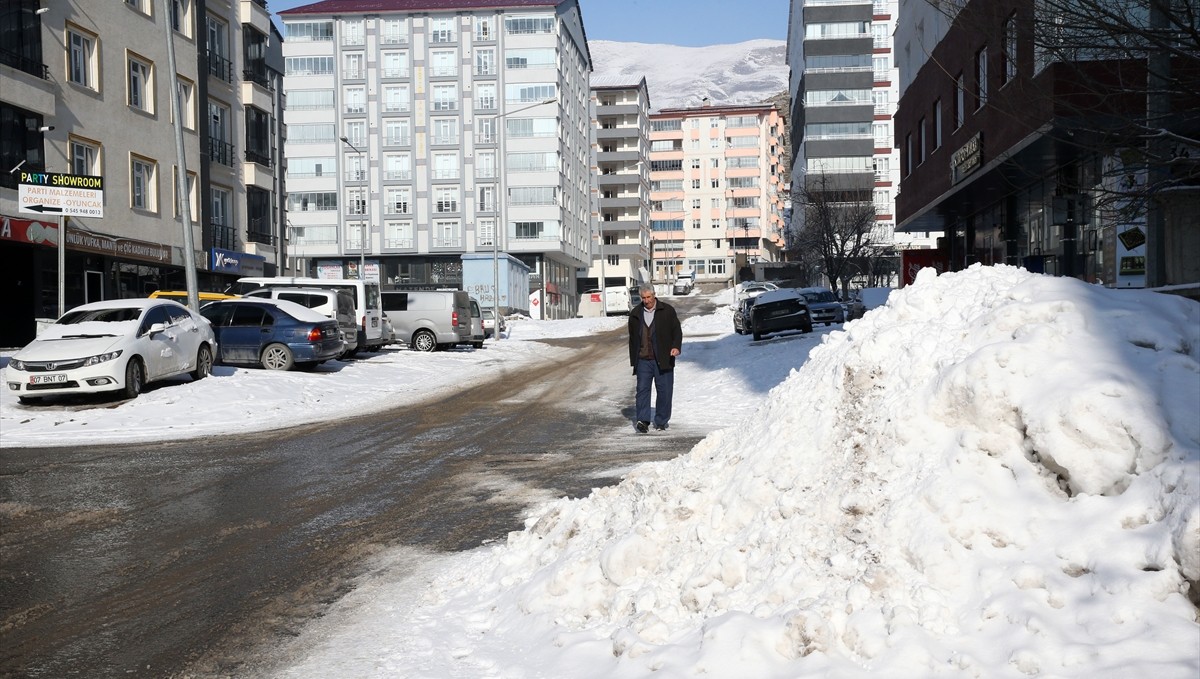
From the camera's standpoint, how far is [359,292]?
29.2 m

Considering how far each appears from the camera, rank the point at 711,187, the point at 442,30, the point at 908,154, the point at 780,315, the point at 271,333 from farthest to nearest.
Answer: the point at 711,187
the point at 442,30
the point at 908,154
the point at 780,315
the point at 271,333

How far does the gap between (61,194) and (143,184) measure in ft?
42.0

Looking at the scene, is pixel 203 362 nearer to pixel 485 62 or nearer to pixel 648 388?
pixel 648 388

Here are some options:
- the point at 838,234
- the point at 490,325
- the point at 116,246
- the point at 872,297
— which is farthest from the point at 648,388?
the point at 838,234

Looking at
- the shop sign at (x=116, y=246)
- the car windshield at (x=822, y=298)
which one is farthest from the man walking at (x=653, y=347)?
the car windshield at (x=822, y=298)

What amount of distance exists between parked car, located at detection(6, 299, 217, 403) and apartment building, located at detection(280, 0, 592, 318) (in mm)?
54169

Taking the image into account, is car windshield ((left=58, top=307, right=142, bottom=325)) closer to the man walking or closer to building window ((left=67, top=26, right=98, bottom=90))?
the man walking

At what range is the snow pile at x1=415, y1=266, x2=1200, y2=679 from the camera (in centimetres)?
356

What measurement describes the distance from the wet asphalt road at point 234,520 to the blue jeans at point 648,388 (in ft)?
1.45

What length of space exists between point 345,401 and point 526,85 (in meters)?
58.4

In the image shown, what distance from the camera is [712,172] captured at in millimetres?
133875

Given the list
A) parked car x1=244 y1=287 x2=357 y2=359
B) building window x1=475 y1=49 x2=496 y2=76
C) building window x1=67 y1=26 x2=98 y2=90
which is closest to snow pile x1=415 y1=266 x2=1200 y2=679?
parked car x1=244 y1=287 x2=357 y2=359

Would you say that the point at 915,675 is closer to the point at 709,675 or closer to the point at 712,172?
the point at 709,675

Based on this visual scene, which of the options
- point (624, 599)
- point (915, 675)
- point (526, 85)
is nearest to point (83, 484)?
point (624, 599)
